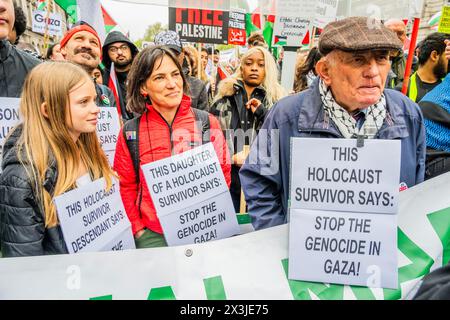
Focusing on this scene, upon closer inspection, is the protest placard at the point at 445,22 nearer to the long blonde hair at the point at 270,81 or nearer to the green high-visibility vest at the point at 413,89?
the green high-visibility vest at the point at 413,89

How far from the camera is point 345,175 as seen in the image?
1.62m

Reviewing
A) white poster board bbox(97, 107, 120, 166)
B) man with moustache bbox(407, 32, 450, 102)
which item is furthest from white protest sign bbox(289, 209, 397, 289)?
man with moustache bbox(407, 32, 450, 102)

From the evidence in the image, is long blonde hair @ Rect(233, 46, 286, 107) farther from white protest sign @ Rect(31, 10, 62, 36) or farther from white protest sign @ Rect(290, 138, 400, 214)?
white protest sign @ Rect(31, 10, 62, 36)

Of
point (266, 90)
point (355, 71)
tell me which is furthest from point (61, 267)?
point (266, 90)

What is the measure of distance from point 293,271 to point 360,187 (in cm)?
46

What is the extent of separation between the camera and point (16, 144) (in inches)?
77.5

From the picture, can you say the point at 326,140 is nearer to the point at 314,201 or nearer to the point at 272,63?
the point at 314,201

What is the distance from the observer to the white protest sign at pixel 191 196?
7.50ft

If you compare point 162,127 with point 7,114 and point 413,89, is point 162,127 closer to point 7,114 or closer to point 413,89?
point 7,114

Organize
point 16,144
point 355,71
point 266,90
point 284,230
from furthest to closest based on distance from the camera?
point 266,90 → point 16,144 → point 355,71 → point 284,230

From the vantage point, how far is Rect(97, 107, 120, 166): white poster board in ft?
11.0

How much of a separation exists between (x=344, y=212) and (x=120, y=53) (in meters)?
3.72

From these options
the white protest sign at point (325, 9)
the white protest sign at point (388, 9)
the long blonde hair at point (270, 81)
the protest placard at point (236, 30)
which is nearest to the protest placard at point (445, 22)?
the white protest sign at point (388, 9)

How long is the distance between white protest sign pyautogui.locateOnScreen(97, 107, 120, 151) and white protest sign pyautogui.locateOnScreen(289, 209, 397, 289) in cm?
221
